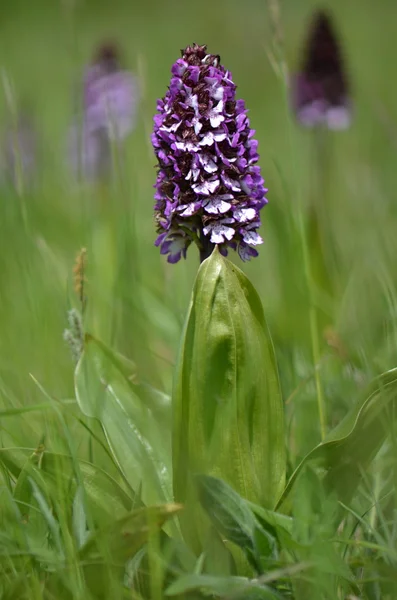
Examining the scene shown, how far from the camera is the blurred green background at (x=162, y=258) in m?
2.37

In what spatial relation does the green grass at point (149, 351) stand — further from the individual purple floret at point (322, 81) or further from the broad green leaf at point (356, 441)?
the individual purple floret at point (322, 81)

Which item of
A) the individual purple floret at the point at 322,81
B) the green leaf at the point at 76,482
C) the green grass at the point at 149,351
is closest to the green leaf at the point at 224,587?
the green grass at the point at 149,351

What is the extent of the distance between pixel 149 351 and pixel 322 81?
107 inches

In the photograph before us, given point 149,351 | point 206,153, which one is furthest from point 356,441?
point 149,351

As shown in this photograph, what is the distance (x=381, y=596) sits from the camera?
1.52 meters

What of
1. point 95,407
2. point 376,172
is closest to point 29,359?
point 95,407

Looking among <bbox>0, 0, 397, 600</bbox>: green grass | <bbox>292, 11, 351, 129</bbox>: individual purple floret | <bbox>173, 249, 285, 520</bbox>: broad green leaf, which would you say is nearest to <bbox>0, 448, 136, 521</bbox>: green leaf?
<bbox>0, 0, 397, 600</bbox>: green grass

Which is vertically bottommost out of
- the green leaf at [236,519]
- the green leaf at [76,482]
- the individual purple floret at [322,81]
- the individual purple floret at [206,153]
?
the green leaf at [236,519]

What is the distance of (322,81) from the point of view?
4.52m

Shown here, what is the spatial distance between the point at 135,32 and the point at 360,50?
6.21m

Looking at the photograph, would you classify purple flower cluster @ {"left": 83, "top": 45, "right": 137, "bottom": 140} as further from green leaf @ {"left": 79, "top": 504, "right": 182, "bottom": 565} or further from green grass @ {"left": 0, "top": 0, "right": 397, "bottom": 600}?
green leaf @ {"left": 79, "top": 504, "right": 182, "bottom": 565}

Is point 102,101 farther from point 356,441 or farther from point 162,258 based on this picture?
point 356,441

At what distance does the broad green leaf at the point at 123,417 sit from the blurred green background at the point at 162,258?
7.2 inches

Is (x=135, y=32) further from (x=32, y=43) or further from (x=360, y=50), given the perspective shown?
(x=360, y=50)
